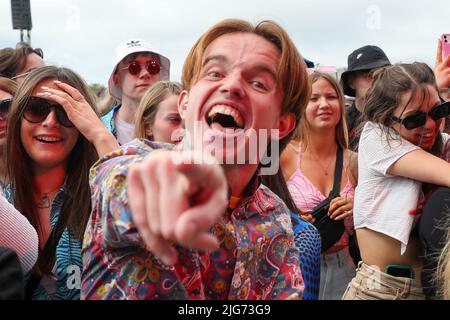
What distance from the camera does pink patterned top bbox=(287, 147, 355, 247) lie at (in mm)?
2963

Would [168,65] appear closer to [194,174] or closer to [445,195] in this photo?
[445,195]

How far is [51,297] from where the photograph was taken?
1899 mm

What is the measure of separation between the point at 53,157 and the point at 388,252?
61.0 inches

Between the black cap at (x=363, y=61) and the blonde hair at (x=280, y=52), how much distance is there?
222 cm

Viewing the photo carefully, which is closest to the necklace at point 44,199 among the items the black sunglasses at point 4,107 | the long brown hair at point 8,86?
the black sunglasses at point 4,107

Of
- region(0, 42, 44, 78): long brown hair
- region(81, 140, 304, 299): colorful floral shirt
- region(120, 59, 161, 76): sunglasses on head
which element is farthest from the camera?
region(120, 59, 161, 76): sunglasses on head

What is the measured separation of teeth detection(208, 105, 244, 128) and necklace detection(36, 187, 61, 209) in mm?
978

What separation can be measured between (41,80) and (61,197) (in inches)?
19.7

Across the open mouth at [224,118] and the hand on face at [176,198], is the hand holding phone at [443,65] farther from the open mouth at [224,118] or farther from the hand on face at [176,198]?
the hand on face at [176,198]

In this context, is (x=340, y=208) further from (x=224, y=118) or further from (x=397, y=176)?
(x=224, y=118)

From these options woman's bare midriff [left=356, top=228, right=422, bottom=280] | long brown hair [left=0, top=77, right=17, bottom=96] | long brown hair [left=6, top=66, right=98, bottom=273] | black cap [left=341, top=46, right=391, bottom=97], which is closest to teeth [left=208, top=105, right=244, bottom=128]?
long brown hair [left=6, top=66, right=98, bottom=273]

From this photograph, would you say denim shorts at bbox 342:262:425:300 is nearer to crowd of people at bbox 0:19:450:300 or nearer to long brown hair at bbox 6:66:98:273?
crowd of people at bbox 0:19:450:300

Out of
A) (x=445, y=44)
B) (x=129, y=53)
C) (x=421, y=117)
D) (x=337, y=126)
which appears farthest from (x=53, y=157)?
(x=445, y=44)

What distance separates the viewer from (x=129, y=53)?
3.41 meters
